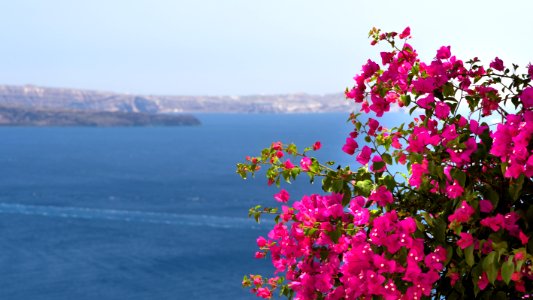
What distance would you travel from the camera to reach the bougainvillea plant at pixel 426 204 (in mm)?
3727

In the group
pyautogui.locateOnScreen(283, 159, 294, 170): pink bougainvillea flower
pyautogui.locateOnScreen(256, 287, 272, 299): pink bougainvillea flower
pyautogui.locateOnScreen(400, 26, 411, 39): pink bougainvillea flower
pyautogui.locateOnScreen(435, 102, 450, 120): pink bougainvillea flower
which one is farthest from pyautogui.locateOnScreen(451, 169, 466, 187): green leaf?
pyautogui.locateOnScreen(256, 287, 272, 299): pink bougainvillea flower

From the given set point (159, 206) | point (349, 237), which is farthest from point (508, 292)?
point (159, 206)

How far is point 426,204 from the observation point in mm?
4387

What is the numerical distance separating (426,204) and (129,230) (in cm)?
9251

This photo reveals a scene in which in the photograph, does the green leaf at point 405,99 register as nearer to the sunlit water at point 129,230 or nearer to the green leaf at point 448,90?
the green leaf at point 448,90

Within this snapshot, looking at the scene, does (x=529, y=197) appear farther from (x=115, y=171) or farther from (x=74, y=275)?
(x=115, y=171)

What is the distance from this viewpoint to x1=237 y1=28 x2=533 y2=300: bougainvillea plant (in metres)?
3.73

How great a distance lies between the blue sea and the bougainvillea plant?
Result: 6573 centimetres

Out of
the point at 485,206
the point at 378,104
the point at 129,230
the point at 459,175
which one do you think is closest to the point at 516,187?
the point at 485,206

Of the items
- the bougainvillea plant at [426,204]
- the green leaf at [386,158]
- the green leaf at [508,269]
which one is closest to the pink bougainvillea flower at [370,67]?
the bougainvillea plant at [426,204]

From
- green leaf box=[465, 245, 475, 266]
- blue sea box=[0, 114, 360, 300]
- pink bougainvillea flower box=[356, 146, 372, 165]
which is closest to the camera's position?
green leaf box=[465, 245, 475, 266]

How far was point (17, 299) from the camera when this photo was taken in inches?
2864

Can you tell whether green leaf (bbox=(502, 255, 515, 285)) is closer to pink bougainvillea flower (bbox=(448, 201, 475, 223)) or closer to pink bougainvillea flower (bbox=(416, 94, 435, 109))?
pink bougainvillea flower (bbox=(448, 201, 475, 223))

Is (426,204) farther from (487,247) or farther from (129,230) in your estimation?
(129,230)
